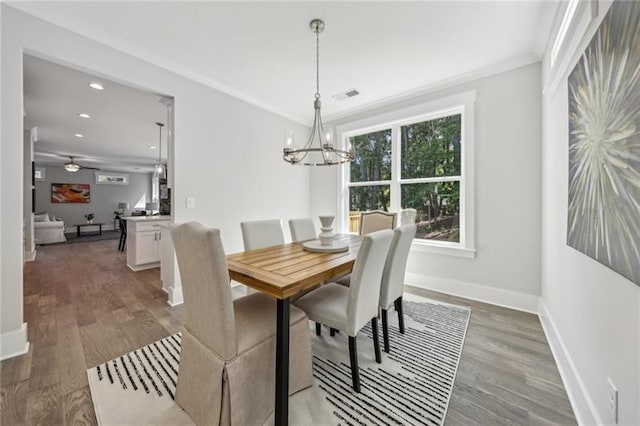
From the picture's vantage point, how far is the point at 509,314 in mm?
2516

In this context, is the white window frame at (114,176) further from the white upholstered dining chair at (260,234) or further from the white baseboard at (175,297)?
the white upholstered dining chair at (260,234)

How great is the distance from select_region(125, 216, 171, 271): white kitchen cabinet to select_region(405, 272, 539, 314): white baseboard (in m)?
4.05

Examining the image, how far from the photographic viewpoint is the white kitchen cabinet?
408cm

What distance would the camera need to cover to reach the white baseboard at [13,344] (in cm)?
177

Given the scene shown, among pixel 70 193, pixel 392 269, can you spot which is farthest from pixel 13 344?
pixel 70 193

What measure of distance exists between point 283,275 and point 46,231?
334 inches

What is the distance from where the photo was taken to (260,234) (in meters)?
2.37

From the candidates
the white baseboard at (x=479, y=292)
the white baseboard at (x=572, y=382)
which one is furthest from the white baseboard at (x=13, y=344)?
the white baseboard at (x=479, y=292)

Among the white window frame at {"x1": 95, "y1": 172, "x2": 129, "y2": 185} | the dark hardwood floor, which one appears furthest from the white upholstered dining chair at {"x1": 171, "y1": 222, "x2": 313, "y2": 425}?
the white window frame at {"x1": 95, "y1": 172, "x2": 129, "y2": 185}

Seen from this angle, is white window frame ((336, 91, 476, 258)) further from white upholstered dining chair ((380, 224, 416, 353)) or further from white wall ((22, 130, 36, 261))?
white wall ((22, 130, 36, 261))

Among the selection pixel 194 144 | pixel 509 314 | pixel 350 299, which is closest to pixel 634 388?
pixel 350 299

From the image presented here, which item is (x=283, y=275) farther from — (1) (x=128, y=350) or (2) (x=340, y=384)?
(1) (x=128, y=350)

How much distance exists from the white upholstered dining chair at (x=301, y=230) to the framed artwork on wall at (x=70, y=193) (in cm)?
1094

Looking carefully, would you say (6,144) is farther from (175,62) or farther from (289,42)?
(289,42)
